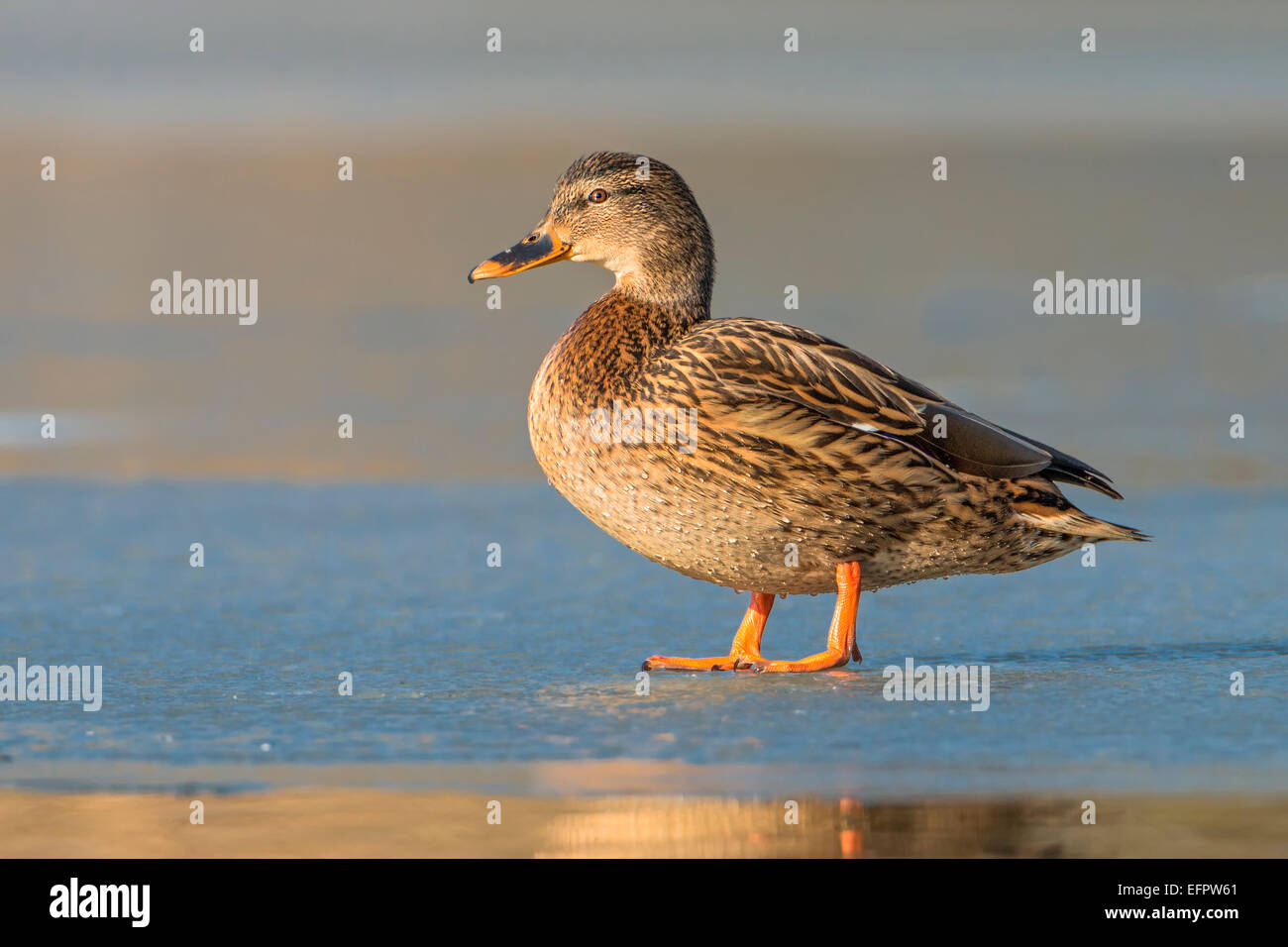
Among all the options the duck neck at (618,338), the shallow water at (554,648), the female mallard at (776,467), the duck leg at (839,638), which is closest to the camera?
the shallow water at (554,648)

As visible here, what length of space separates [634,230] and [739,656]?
147 centimetres

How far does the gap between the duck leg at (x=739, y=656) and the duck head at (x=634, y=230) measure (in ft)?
3.41

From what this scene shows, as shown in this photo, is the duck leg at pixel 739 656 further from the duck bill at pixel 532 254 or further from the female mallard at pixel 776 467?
the duck bill at pixel 532 254

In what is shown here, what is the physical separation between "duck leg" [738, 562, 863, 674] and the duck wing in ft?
1.45

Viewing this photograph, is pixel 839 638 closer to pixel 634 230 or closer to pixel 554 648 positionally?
pixel 554 648

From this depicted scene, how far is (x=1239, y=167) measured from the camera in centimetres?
1802

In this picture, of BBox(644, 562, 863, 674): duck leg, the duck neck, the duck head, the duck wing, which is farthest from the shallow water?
the duck head

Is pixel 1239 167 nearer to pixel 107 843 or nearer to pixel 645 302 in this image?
pixel 645 302

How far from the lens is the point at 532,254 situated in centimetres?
616

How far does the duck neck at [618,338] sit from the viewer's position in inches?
220

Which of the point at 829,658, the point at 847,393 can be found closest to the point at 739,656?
the point at 829,658

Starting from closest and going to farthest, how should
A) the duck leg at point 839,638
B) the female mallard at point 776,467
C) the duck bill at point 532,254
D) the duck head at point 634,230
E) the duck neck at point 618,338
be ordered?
the female mallard at point 776,467
the duck leg at point 839,638
the duck neck at point 618,338
the duck head at point 634,230
the duck bill at point 532,254

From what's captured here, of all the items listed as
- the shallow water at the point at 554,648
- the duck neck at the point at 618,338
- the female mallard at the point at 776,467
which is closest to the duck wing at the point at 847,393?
the female mallard at the point at 776,467

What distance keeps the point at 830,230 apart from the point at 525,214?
8.83ft
